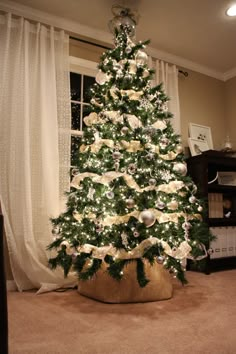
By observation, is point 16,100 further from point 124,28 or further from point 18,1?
point 124,28

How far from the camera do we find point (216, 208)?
3.04 metres

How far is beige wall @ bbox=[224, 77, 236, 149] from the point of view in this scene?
367 cm

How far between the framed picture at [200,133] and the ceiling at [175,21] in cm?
77

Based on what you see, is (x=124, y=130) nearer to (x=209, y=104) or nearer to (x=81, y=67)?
(x=81, y=67)

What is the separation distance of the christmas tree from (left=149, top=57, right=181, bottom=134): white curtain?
0.86m

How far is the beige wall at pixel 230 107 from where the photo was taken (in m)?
3.67

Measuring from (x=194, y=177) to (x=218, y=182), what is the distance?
408mm

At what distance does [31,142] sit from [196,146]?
72.1 inches

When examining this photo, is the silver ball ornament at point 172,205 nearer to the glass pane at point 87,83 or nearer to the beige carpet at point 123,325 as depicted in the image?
the beige carpet at point 123,325

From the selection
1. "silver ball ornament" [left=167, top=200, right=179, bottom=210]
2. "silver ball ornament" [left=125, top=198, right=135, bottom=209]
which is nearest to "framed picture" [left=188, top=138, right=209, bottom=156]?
"silver ball ornament" [left=167, top=200, right=179, bottom=210]

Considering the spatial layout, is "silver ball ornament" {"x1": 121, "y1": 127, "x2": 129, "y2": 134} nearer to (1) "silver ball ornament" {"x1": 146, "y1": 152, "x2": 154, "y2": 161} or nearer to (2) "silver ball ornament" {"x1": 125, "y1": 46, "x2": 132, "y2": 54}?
(1) "silver ball ornament" {"x1": 146, "y1": 152, "x2": 154, "y2": 161}

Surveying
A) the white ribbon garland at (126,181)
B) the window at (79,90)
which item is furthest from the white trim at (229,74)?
the white ribbon garland at (126,181)

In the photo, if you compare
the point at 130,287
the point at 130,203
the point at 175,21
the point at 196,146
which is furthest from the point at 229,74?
the point at 130,287

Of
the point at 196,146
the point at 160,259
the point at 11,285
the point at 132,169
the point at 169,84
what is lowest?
the point at 11,285
